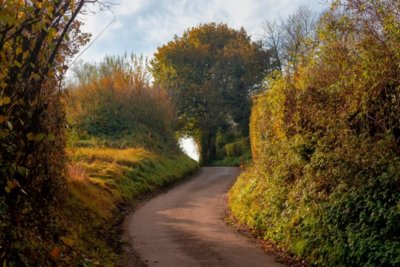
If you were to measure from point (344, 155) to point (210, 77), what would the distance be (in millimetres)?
32639

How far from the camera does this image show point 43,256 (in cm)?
631

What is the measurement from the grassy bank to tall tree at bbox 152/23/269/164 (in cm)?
1431

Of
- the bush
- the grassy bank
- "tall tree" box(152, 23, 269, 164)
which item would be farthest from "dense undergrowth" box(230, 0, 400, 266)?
"tall tree" box(152, 23, 269, 164)

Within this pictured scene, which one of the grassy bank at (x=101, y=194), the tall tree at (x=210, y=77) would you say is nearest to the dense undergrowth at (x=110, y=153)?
the grassy bank at (x=101, y=194)

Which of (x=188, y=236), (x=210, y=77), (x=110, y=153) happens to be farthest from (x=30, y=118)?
(x=210, y=77)

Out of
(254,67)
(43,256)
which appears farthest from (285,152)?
(254,67)

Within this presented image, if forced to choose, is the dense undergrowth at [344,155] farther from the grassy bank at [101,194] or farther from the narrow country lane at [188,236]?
the grassy bank at [101,194]

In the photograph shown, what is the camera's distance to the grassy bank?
8.70 metres

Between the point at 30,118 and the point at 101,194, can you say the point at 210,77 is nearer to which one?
the point at 101,194

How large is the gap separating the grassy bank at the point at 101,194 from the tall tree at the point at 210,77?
47.0 feet

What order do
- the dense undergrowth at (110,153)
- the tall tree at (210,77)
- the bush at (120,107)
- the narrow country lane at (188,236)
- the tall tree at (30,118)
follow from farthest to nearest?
the tall tree at (210,77)
the bush at (120,107)
the dense undergrowth at (110,153)
the narrow country lane at (188,236)
the tall tree at (30,118)

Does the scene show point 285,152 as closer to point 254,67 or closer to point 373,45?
point 373,45

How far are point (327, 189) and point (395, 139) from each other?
1940 millimetres

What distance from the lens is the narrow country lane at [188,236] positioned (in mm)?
9242
